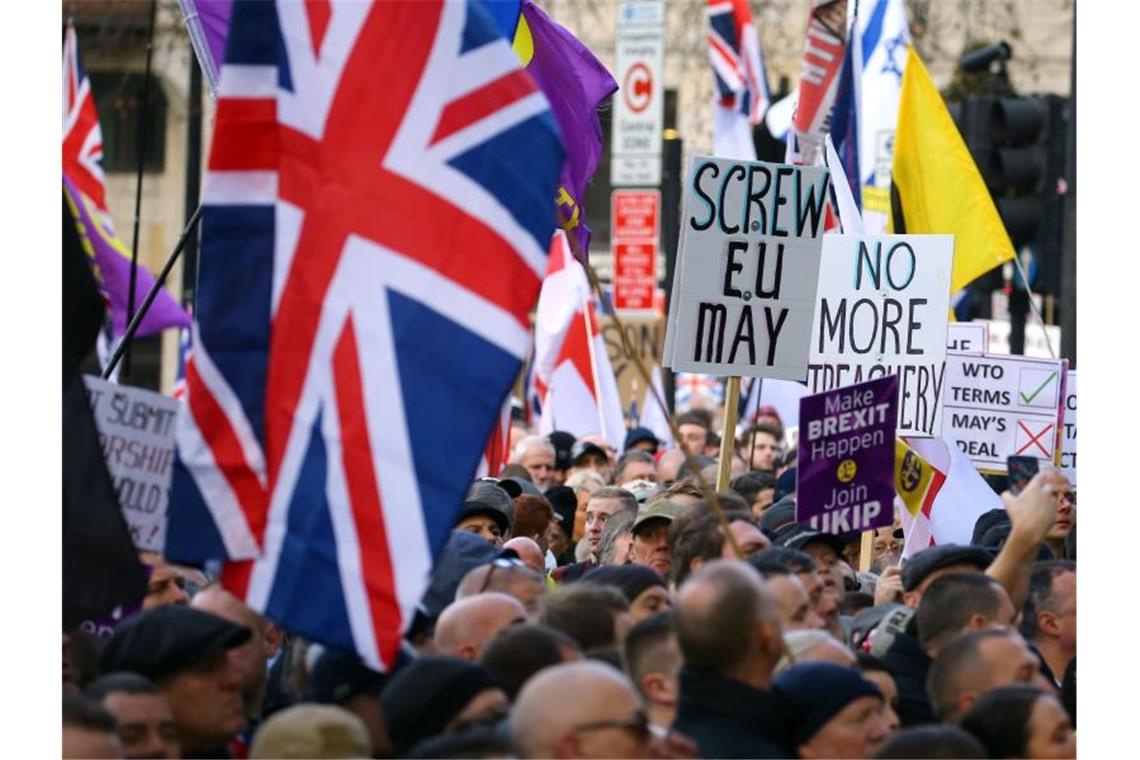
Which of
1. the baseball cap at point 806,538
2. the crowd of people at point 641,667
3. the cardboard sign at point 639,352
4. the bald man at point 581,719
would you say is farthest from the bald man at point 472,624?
the cardboard sign at point 639,352

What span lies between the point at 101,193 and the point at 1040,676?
1295 cm

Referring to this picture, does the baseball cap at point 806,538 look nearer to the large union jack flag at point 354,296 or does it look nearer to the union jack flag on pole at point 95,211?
the large union jack flag at point 354,296

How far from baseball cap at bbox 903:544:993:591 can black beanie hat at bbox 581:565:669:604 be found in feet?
3.16

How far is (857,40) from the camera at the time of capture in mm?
14883

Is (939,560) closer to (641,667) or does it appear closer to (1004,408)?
(641,667)

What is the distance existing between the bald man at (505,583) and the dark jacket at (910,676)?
0.98 m

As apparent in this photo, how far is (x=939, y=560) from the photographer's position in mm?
7414

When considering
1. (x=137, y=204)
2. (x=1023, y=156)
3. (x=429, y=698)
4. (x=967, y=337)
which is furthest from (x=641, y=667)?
(x=1023, y=156)

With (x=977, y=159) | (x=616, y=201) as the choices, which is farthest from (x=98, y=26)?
(x=977, y=159)

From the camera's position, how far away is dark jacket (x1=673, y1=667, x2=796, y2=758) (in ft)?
17.1

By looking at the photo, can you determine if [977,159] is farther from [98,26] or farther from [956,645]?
[98,26]

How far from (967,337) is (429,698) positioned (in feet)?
22.7

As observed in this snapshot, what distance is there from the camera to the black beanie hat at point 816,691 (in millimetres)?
5406

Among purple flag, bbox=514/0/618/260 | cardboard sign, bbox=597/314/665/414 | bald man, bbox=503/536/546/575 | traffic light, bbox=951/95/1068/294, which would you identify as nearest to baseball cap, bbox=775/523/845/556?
bald man, bbox=503/536/546/575
